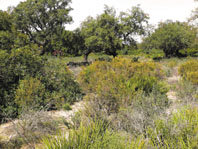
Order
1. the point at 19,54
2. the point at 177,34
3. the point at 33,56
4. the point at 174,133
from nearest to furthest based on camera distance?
the point at 174,133 → the point at 19,54 → the point at 33,56 → the point at 177,34

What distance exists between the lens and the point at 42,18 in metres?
14.9

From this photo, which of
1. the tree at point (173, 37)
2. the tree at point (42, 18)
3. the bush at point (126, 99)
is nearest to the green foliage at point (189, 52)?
the tree at point (173, 37)

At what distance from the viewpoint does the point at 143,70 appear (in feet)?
22.5

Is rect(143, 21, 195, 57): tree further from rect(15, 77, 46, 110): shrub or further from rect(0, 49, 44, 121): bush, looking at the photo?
Answer: rect(15, 77, 46, 110): shrub

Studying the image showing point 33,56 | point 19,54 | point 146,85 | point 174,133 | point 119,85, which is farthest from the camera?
point 33,56


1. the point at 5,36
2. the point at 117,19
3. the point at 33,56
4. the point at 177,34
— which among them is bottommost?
the point at 33,56

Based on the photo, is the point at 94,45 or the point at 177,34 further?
the point at 177,34

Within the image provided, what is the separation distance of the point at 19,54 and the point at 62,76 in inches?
70.9

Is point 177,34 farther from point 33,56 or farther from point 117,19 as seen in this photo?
point 33,56

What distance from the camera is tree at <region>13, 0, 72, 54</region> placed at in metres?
14.5

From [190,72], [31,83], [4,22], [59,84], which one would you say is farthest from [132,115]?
[4,22]

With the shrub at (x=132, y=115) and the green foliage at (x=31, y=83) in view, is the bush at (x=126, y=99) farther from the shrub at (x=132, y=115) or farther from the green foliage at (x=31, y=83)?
the green foliage at (x=31, y=83)

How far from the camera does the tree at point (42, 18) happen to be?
14461 millimetres

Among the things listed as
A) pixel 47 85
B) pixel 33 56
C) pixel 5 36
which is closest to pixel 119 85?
pixel 47 85
